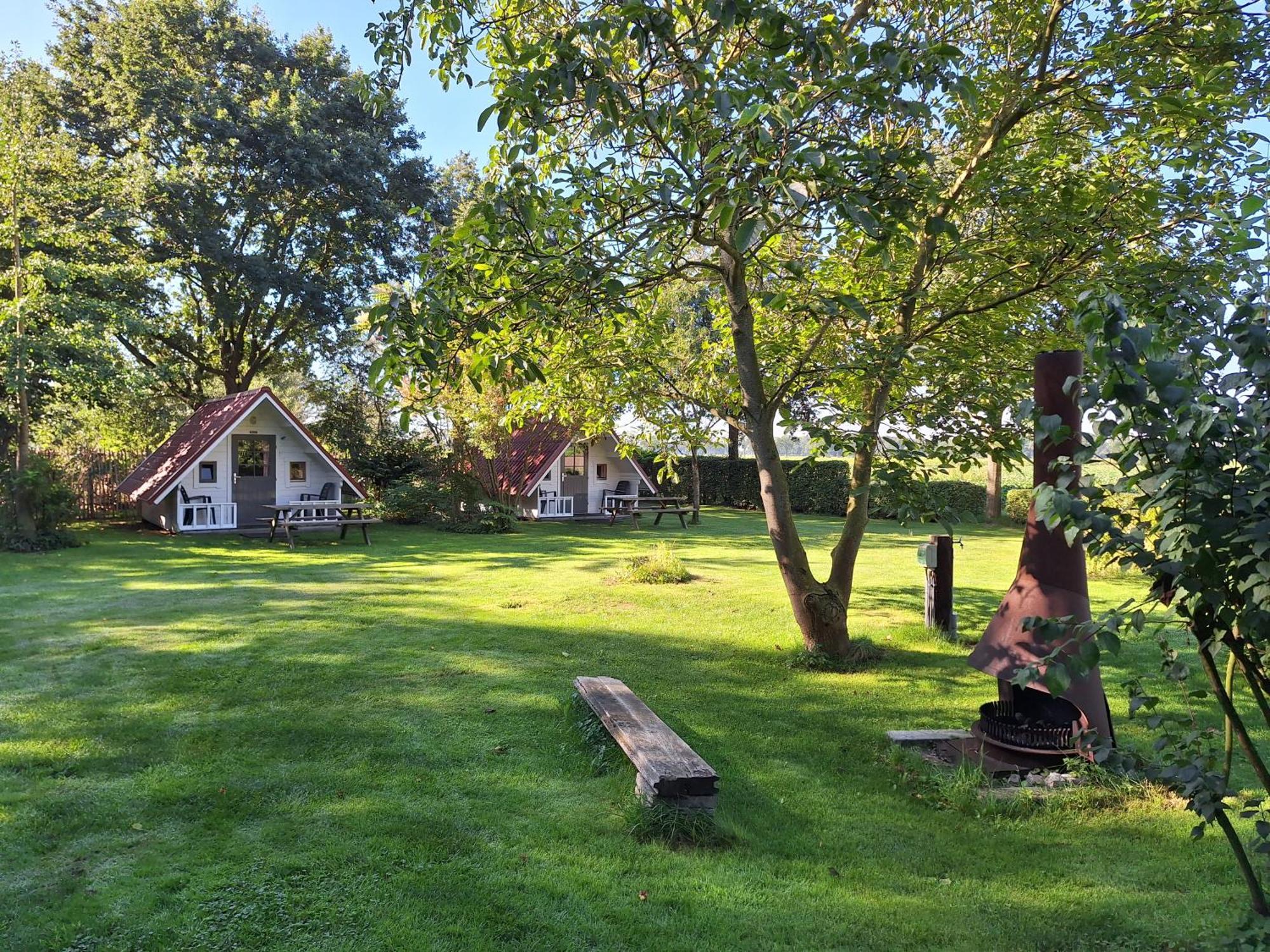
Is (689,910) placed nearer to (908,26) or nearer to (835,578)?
(835,578)

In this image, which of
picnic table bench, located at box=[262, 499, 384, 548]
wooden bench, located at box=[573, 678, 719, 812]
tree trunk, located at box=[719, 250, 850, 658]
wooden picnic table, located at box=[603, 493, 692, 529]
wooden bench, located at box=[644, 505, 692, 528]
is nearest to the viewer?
wooden bench, located at box=[573, 678, 719, 812]

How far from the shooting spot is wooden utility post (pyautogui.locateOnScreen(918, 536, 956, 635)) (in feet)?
30.7

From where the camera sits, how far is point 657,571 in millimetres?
13227

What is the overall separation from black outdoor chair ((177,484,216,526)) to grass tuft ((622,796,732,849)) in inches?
740

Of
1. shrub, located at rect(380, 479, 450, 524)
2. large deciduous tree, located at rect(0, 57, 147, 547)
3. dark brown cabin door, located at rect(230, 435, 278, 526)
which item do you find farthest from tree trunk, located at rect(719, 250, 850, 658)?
dark brown cabin door, located at rect(230, 435, 278, 526)

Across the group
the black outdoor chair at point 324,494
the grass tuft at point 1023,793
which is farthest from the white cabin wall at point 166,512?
the grass tuft at point 1023,793

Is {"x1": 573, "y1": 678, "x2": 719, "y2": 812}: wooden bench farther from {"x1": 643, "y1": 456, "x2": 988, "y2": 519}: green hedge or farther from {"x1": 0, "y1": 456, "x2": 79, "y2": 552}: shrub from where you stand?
{"x1": 643, "y1": 456, "x2": 988, "y2": 519}: green hedge

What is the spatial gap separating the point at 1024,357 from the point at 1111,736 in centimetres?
403

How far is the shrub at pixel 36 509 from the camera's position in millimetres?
15312

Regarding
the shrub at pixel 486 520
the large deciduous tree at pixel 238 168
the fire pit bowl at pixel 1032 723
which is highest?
the large deciduous tree at pixel 238 168

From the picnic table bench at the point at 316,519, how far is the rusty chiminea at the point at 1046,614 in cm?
1501

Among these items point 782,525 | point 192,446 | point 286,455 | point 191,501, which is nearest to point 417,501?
point 286,455

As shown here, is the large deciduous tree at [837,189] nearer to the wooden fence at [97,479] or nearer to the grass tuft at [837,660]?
the grass tuft at [837,660]

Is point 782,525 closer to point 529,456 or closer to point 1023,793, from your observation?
point 1023,793
